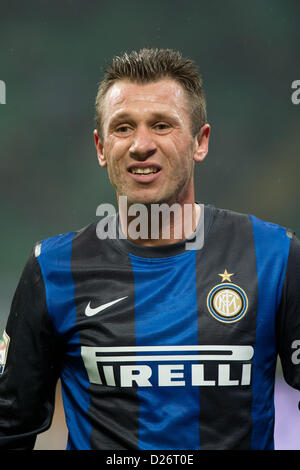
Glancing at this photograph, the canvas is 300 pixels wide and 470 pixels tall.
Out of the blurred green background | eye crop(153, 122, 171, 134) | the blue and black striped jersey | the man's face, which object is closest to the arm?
the blue and black striped jersey

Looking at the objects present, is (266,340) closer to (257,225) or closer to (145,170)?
(257,225)

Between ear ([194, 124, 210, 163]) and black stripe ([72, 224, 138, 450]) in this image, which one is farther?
ear ([194, 124, 210, 163])

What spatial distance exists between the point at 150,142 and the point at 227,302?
51cm

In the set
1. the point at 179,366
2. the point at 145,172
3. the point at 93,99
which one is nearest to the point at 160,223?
the point at 145,172

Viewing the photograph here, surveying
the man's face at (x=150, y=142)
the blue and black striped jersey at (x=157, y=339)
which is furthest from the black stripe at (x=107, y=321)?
the man's face at (x=150, y=142)

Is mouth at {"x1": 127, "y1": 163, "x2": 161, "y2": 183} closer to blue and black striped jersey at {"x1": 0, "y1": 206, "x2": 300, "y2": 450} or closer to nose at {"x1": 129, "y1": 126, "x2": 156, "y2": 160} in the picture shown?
nose at {"x1": 129, "y1": 126, "x2": 156, "y2": 160}

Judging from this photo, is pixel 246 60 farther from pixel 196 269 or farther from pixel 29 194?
pixel 196 269

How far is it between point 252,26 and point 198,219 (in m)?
4.97

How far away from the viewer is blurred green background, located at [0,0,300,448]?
6.21 meters

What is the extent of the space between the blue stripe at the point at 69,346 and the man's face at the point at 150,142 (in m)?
0.33

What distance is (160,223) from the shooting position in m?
1.88

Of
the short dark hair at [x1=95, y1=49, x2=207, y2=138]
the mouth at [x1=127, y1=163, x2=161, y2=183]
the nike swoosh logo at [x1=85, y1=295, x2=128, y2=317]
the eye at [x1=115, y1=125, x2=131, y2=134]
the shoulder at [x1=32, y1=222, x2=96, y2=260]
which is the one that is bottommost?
the nike swoosh logo at [x1=85, y1=295, x2=128, y2=317]

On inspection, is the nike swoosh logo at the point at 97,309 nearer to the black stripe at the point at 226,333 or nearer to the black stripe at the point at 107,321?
the black stripe at the point at 107,321
